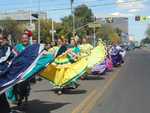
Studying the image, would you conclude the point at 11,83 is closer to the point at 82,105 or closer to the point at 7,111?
the point at 7,111

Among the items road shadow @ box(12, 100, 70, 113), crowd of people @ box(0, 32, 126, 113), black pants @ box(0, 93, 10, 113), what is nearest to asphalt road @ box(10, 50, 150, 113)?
road shadow @ box(12, 100, 70, 113)

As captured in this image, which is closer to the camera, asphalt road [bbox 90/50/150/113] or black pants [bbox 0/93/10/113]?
black pants [bbox 0/93/10/113]

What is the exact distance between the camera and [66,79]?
55.9 feet

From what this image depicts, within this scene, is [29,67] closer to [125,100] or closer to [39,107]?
[39,107]

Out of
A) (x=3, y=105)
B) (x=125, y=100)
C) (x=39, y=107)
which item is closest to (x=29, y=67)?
(x=3, y=105)

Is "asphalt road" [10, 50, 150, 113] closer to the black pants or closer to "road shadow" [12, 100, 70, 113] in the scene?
"road shadow" [12, 100, 70, 113]

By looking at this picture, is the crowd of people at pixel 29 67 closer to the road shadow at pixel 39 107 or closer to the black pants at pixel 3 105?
the black pants at pixel 3 105

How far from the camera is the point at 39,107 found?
1380 centimetres

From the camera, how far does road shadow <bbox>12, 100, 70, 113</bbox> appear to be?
13172mm

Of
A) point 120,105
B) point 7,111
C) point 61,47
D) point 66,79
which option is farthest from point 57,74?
point 7,111

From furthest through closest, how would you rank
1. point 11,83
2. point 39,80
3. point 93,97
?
point 39,80, point 93,97, point 11,83

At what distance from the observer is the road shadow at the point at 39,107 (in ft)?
43.2

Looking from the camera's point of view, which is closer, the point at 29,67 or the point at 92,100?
the point at 29,67

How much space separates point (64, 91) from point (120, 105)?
159 inches
